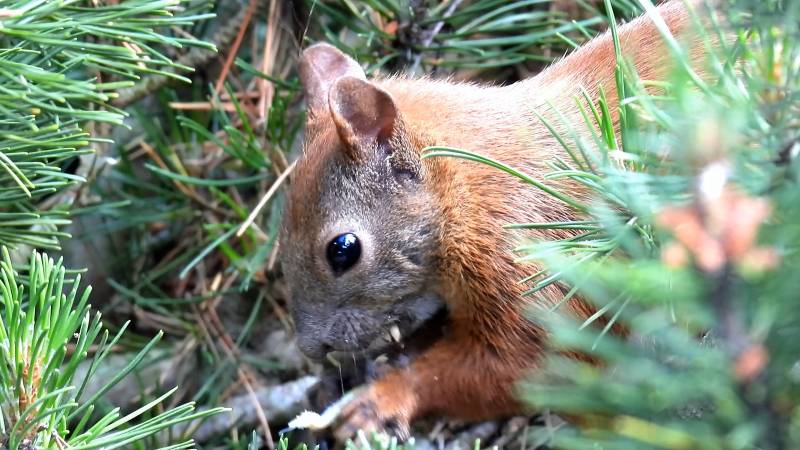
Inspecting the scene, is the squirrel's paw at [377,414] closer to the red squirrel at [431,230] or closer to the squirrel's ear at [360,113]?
the red squirrel at [431,230]

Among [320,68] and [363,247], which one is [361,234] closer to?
[363,247]

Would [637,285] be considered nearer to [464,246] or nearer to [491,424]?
[464,246]

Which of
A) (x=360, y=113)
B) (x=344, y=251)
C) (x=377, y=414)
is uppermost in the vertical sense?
(x=360, y=113)

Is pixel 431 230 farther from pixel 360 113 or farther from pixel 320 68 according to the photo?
pixel 320 68

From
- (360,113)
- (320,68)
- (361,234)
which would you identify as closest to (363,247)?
(361,234)

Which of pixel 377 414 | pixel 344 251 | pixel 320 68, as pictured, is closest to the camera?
pixel 377 414

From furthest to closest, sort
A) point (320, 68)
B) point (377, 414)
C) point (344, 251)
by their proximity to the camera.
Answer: point (320, 68) < point (344, 251) < point (377, 414)

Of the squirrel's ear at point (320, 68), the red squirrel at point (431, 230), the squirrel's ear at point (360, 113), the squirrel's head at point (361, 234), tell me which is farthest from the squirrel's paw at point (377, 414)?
the squirrel's ear at point (320, 68)

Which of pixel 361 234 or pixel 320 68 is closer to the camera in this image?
pixel 361 234

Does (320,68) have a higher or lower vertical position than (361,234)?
higher
